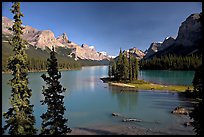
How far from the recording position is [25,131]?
22.5 m

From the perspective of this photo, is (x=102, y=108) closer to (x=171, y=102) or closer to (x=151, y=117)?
(x=151, y=117)

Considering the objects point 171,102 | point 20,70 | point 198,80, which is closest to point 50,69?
point 20,70

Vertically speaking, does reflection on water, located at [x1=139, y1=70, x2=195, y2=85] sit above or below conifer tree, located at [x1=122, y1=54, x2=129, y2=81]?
below

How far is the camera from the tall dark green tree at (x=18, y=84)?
2183 cm

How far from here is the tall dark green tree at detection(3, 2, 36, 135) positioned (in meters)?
21.8

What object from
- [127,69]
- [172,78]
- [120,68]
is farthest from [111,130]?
[172,78]

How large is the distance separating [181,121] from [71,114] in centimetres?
2435

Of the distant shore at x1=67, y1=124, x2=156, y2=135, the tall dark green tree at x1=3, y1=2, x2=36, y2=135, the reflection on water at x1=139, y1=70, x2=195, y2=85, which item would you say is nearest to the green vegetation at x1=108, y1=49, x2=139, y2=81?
the reflection on water at x1=139, y1=70, x2=195, y2=85

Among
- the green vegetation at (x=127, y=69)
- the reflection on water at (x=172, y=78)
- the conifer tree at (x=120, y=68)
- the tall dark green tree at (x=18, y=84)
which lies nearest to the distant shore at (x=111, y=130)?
the tall dark green tree at (x=18, y=84)

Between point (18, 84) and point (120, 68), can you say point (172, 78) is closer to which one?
point (120, 68)

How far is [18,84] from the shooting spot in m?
21.8

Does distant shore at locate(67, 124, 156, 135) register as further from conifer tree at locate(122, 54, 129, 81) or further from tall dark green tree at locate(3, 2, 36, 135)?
conifer tree at locate(122, 54, 129, 81)

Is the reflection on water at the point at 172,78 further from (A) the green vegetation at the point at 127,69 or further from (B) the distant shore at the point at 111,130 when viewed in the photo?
(B) the distant shore at the point at 111,130

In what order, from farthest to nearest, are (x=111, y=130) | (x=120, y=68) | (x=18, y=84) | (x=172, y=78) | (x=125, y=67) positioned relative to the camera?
(x=172, y=78)
(x=120, y=68)
(x=125, y=67)
(x=111, y=130)
(x=18, y=84)
